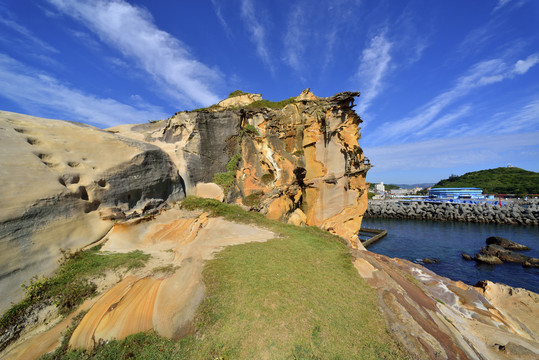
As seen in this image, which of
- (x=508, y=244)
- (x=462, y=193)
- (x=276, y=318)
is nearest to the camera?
(x=276, y=318)

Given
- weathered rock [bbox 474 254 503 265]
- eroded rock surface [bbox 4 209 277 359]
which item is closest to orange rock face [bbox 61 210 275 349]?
eroded rock surface [bbox 4 209 277 359]

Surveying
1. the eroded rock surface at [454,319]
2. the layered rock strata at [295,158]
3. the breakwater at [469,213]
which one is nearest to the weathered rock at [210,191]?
the layered rock strata at [295,158]

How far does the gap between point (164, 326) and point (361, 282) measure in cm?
507

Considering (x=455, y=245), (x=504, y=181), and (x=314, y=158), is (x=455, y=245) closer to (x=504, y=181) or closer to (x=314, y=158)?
(x=314, y=158)

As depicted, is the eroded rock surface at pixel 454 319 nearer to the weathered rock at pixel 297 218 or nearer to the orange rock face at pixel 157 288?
the orange rock face at pixel 157 288

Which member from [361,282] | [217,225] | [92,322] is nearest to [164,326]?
[92,322]

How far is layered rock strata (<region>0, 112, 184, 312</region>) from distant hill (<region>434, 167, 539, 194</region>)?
93.9 metres

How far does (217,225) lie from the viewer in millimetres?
10391

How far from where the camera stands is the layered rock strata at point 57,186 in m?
5.46

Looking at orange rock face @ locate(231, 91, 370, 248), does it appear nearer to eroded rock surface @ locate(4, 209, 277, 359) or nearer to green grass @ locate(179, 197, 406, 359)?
eroded rock surface @ locate(4, 209, 277, 359)

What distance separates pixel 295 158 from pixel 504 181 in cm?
10281

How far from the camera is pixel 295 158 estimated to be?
57.1ft

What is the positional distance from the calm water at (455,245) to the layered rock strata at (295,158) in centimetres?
1052

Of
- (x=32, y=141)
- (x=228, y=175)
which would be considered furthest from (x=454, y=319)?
(x=32, y=141)
